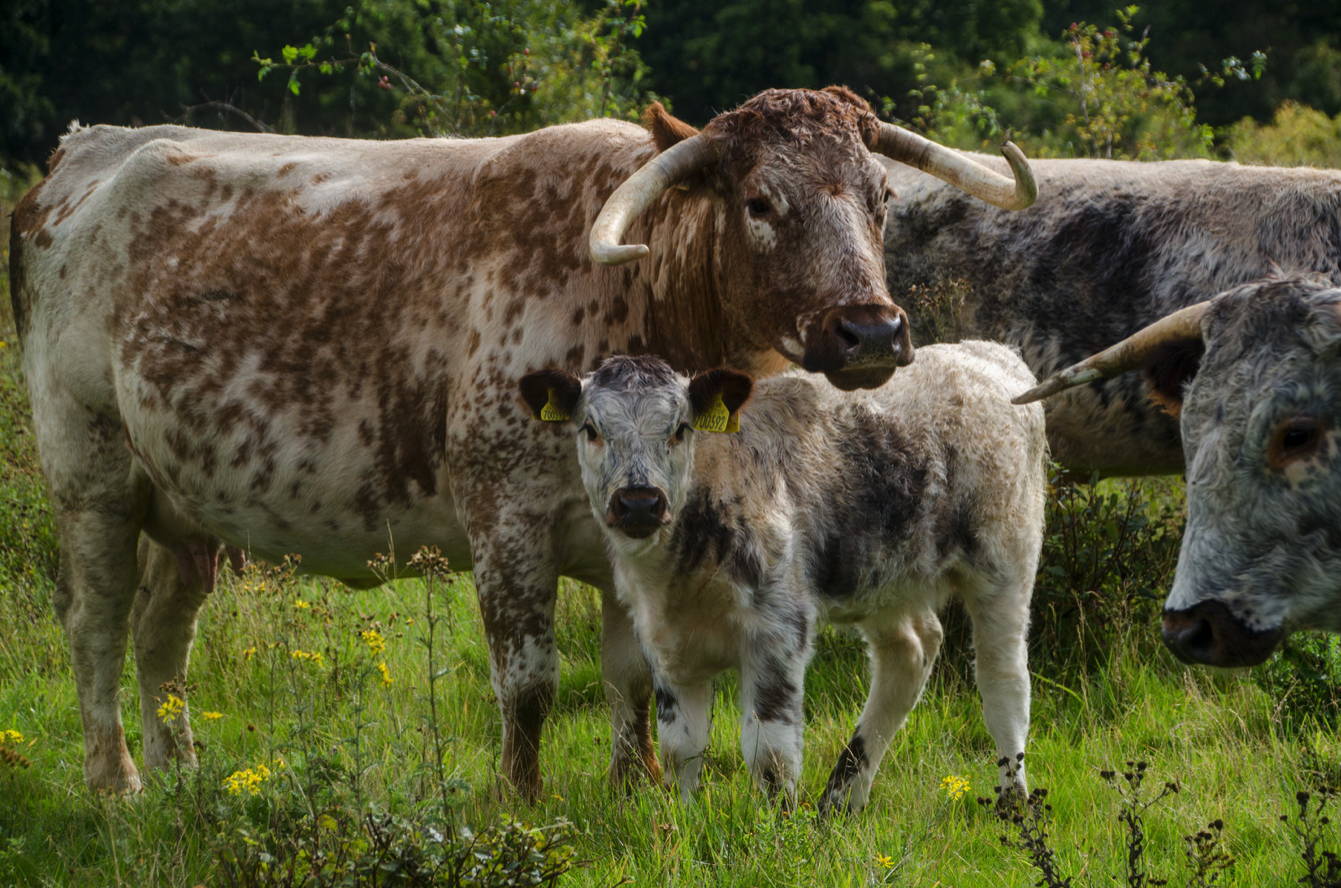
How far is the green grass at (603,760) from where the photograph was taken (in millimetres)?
4672

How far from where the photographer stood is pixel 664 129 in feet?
17.7

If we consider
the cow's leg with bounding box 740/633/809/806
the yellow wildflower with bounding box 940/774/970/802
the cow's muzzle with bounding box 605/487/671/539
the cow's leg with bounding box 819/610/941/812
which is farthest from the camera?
the cow's leg with bounding box 819/610/941/812

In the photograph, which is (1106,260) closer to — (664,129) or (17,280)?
(664,129)

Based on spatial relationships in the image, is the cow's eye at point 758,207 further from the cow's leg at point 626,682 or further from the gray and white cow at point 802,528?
the cow's leg at point 626,682

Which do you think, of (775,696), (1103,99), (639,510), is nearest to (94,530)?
(639,510)

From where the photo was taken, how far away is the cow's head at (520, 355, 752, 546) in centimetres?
504

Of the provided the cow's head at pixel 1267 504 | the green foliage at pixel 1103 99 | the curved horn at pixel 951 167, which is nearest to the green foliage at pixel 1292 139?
the green foliage at pixel 1103 99

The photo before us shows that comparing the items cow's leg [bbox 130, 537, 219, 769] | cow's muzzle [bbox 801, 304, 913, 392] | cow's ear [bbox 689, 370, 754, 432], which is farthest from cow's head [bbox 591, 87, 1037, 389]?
cow's leg [bbox 130, 537, 219, 769]

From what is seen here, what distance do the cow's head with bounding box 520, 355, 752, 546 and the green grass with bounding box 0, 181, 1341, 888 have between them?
719 mm

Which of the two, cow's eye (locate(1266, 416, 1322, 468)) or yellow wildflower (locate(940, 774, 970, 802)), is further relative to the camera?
yellow wildflower (locate(940, 774, 970, 802))

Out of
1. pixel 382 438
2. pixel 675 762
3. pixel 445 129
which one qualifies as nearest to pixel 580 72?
pixel 445 129

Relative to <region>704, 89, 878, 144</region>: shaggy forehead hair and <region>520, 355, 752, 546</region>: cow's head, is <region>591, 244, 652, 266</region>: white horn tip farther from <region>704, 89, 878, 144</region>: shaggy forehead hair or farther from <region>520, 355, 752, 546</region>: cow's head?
<region>704, 89, 878, 144</region>: shaggy forehead hair

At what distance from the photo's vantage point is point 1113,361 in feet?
13.7

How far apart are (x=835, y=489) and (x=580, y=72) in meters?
11.0
